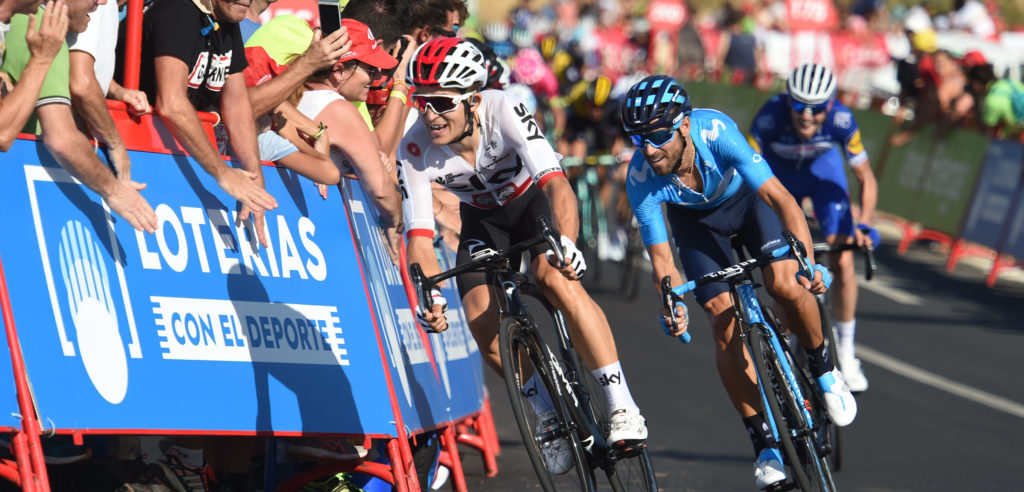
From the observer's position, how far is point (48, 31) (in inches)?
193

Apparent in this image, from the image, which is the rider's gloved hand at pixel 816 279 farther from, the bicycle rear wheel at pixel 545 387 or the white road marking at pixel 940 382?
the white road marking at pixel 940 382

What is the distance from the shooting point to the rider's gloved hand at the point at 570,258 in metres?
5.58

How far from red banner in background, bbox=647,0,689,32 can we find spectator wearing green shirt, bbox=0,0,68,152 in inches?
1117

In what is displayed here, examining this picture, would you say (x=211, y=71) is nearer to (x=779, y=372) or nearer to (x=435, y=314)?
(x=435, y=314)

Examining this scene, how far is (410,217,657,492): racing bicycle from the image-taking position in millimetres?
5641

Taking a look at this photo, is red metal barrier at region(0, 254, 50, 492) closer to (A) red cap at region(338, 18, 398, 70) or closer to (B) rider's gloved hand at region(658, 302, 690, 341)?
(A) red cap at region(338, 18, 398, 70)

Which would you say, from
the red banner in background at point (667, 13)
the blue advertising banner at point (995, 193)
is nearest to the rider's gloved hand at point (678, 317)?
the blue advertising banner at point (995, 193)

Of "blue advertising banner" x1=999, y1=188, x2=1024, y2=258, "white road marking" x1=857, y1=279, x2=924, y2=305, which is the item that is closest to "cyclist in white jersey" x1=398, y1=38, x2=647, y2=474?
"white road marking" x1=857, y1=279, x2=924, y2=305

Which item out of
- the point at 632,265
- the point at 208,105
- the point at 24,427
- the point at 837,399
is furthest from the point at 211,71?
the point at 632,265

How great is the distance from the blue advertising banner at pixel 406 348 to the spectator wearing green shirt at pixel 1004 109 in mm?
10758

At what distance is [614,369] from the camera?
6188mm

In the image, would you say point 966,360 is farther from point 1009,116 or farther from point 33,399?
point 33,399

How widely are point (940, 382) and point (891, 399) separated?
2.67ft

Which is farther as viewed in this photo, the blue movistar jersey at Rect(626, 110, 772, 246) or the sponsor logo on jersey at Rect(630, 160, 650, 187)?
the sponsor logo on jersey at Rect(630, 160, 650, 187)
